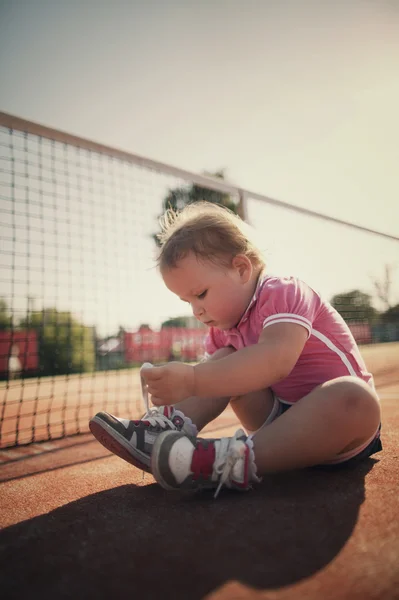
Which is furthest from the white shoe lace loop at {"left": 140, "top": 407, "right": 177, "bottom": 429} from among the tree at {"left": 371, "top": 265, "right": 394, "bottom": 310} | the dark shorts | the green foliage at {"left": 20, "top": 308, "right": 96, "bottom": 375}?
the tree at {"left": 371, "top": 265, "right": 394, "bottom": 310}

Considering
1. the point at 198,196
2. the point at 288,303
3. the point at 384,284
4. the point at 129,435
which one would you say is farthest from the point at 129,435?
the point at 384,284

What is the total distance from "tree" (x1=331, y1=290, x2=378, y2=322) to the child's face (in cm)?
368

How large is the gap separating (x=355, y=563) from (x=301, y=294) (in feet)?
2.19

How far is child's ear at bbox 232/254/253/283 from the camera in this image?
1223 mm

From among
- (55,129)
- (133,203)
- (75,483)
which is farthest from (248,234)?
(133,203)

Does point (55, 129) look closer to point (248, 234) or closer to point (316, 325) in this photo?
point (248, 234)

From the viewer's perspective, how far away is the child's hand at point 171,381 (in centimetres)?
93

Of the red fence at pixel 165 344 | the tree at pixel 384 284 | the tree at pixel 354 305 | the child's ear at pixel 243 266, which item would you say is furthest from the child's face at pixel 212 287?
the red fence at pixel 165 344

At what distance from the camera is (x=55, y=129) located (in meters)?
2.29

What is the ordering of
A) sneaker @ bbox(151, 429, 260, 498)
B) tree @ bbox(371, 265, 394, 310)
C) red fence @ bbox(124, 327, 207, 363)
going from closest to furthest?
1. sneaker @ bbox(151, 429, 260, 498)
2. tree @ bbox(371, 265, 394, 310)
3. red fence @ bbox(124, 327, 207, 363)

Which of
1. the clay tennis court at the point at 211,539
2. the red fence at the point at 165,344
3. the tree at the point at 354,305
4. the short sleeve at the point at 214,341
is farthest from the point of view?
the red fence at the point at 165,344

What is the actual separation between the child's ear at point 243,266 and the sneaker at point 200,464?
1.69ft

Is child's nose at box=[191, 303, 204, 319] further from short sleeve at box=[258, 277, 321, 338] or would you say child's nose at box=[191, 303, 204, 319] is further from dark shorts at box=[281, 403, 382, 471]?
dark shorts at box=[281, 403, 382, 471]

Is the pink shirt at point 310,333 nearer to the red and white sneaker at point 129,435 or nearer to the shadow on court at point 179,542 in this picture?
the shadow on court at point 179,542
